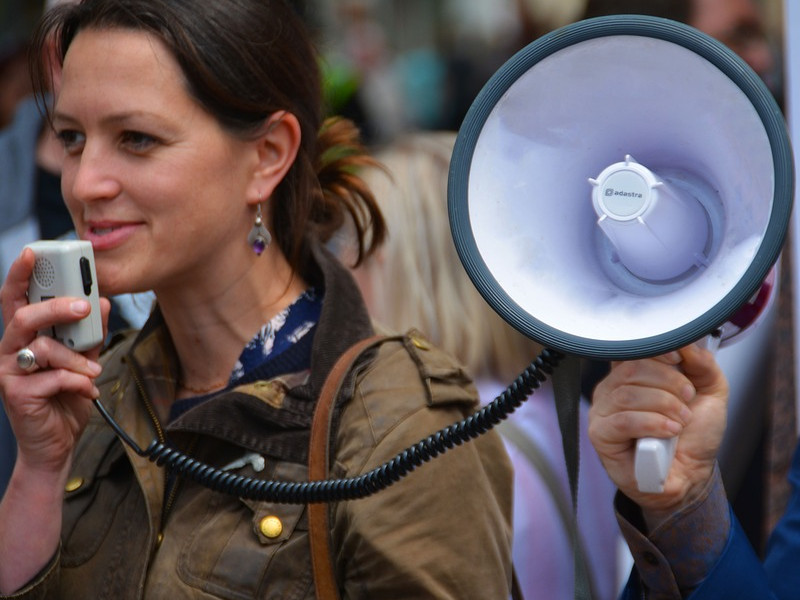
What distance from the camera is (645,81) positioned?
1460 millimetres

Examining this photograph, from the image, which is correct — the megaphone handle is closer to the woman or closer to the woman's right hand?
the woman

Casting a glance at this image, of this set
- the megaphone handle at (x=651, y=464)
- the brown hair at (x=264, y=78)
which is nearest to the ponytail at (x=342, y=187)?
the brown hair at (x=264, y=78)

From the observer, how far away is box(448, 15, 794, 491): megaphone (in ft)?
4.31

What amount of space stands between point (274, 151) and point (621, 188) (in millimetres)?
937

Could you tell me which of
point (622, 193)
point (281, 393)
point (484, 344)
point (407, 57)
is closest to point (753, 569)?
point (622, 193)

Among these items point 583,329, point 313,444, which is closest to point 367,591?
point 313,444

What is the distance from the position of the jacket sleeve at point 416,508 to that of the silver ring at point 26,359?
1.73ft

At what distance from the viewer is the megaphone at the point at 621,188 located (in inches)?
51.7

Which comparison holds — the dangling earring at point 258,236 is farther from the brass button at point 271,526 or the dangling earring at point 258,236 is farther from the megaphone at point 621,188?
the megaphone at point 621,188

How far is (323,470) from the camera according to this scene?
1.88 m

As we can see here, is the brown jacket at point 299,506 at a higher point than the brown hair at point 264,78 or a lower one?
lower

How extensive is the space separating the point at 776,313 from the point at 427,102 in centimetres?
188

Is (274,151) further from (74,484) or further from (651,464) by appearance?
(651,464)

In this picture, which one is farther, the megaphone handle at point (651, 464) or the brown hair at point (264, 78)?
the brown hair at point (264, 78)
